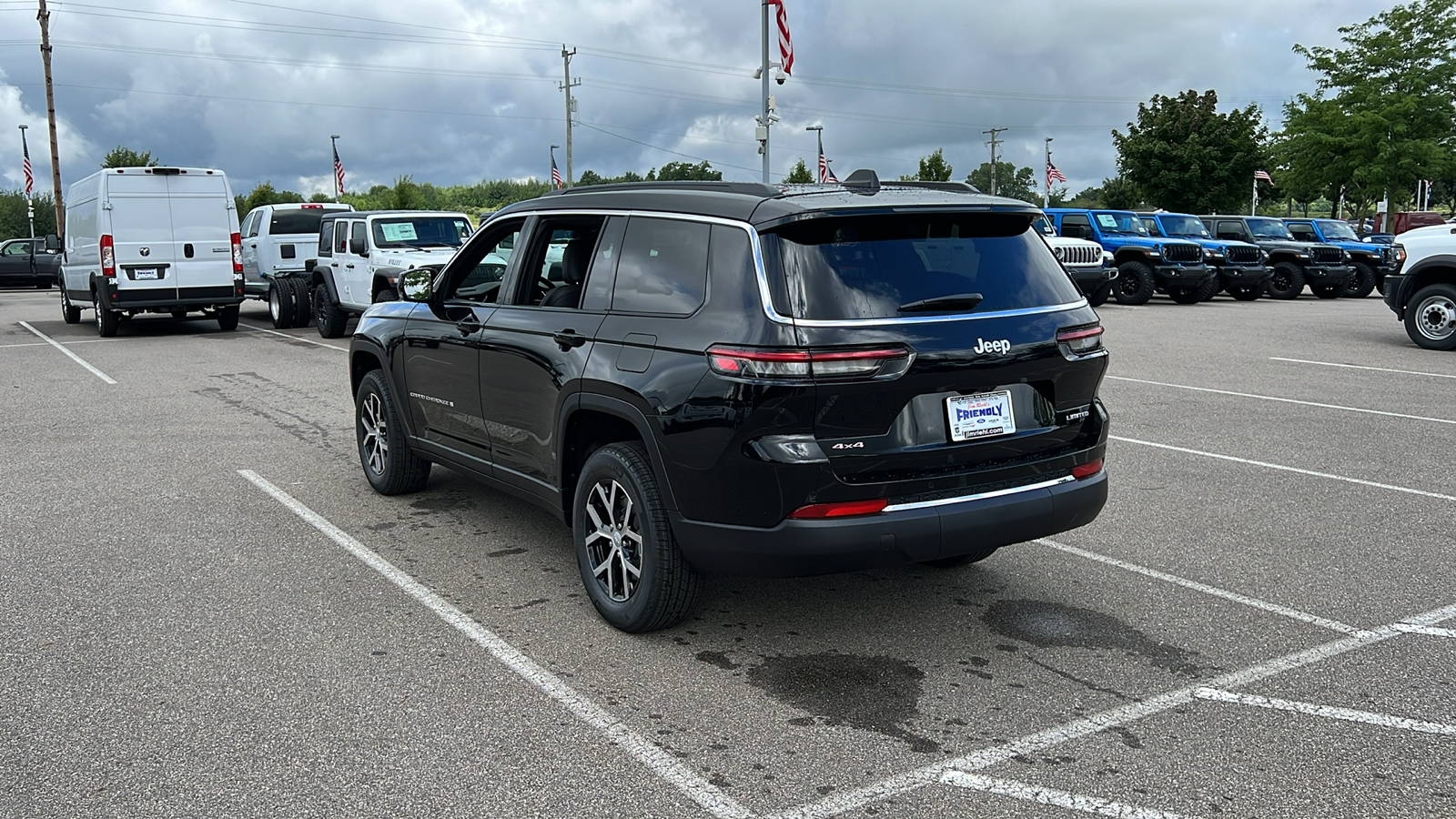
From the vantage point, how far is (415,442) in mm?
6500

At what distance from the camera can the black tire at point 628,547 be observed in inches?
174

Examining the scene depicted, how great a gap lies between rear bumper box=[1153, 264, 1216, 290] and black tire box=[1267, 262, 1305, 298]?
3.11m

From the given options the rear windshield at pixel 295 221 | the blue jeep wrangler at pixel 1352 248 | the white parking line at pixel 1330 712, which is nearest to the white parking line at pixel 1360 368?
the white parking line at pixel 1330 712

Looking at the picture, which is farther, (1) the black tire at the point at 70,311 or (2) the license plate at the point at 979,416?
(1) the black tire at the point at 70,311

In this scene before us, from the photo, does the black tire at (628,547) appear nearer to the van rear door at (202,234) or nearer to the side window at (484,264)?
the side window at (484,264)

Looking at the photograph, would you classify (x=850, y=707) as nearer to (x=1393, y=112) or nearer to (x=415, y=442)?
(x=415, y=442)

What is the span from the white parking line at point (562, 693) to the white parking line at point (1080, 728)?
0.25 meters

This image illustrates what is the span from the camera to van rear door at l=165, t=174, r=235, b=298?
60.2 ft

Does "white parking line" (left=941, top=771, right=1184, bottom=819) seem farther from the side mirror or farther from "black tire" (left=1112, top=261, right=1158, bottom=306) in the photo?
"black tire" (left=1112, top=261, right=1158, bottom=306)

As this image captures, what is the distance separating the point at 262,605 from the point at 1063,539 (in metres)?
3.80

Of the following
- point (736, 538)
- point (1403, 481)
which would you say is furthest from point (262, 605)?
point (1403, 481)

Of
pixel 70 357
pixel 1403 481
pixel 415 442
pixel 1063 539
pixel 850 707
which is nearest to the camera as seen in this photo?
pixel 850 707

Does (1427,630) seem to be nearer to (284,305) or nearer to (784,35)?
(284,305)

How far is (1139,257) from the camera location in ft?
79.6
